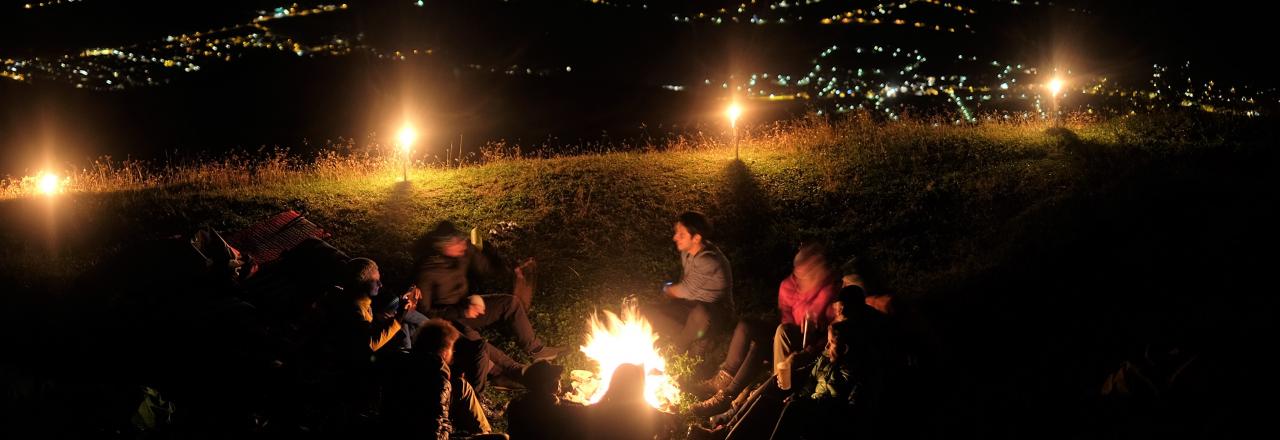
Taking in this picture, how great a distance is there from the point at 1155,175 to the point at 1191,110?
18.3ft

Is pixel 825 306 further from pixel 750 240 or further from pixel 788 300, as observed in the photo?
pixel 750 240

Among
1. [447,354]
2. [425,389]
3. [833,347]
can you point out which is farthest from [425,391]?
[833,347]

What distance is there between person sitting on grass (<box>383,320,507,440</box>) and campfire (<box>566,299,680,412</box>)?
1273 mm

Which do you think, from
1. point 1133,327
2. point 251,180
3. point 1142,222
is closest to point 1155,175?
point 1142,222

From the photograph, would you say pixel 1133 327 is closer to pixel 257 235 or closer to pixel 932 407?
pixel 932 407

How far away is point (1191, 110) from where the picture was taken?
1334 centimetres

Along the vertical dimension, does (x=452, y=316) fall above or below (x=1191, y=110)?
below

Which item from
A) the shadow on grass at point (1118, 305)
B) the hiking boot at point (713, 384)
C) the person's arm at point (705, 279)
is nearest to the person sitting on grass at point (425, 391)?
the hiking boot at point (713, 384)

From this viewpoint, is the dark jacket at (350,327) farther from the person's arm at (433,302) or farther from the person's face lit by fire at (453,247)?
the person's face lit by fire at (453,247)

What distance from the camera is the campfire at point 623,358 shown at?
600 centimetres

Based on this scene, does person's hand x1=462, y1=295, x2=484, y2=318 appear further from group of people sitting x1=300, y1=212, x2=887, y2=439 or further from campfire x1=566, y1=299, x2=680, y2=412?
campfire x1=566, y1=299, x2=680, y2=412

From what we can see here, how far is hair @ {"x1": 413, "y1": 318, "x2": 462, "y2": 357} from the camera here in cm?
505

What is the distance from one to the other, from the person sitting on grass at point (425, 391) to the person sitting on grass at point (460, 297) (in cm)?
146

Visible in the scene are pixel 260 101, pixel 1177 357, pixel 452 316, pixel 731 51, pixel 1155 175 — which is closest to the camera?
pixel 1177 357
